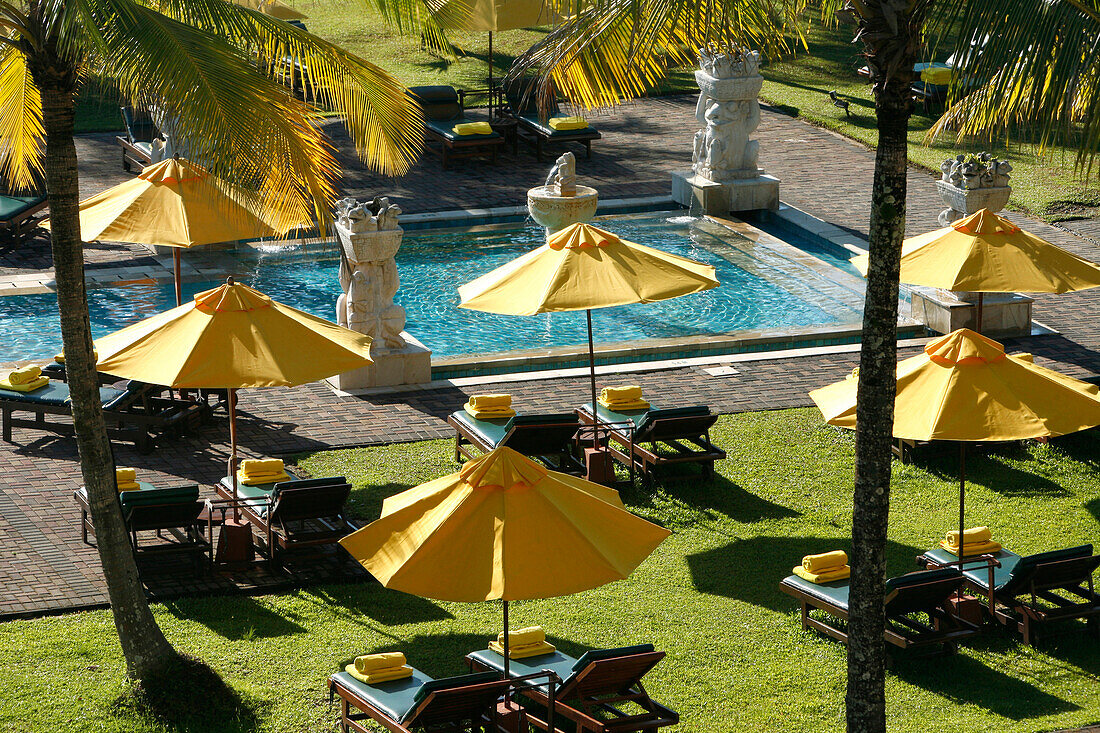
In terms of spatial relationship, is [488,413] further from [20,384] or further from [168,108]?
[168,108]

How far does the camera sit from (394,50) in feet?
131

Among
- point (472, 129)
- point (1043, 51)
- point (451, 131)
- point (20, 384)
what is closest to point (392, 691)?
point (1043, 51)

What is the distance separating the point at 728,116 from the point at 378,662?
54.7 ft

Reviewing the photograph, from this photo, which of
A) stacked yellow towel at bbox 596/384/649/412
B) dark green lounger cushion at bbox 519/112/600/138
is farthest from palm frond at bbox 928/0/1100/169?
dark green lounger cushion at bbox 519/112/600/138

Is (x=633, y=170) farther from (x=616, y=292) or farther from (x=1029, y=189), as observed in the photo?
(x=616, y=292)

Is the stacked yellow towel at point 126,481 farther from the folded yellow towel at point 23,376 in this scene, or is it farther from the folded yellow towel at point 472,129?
the folded yellow towel at point 472,129

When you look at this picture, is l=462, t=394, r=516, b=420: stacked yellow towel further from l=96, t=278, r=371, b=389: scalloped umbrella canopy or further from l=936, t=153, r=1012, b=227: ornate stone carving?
l=936, t=153, r=1012, b=227: ornate stone carving

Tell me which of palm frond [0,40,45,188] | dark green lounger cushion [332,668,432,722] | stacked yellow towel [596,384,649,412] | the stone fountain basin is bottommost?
dark green lounger cushion [332,668,432,722]

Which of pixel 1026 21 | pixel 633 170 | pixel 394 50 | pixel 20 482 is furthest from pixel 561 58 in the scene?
pixel 394 50

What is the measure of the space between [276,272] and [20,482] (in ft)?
29.3

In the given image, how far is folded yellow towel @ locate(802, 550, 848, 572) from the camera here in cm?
1182

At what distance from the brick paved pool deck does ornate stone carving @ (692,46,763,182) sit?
Answer: 4.89ft

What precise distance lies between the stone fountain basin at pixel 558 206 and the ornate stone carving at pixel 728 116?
4.67 metres

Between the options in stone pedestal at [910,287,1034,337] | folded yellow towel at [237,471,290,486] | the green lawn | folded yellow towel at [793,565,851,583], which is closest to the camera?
the green lawn
